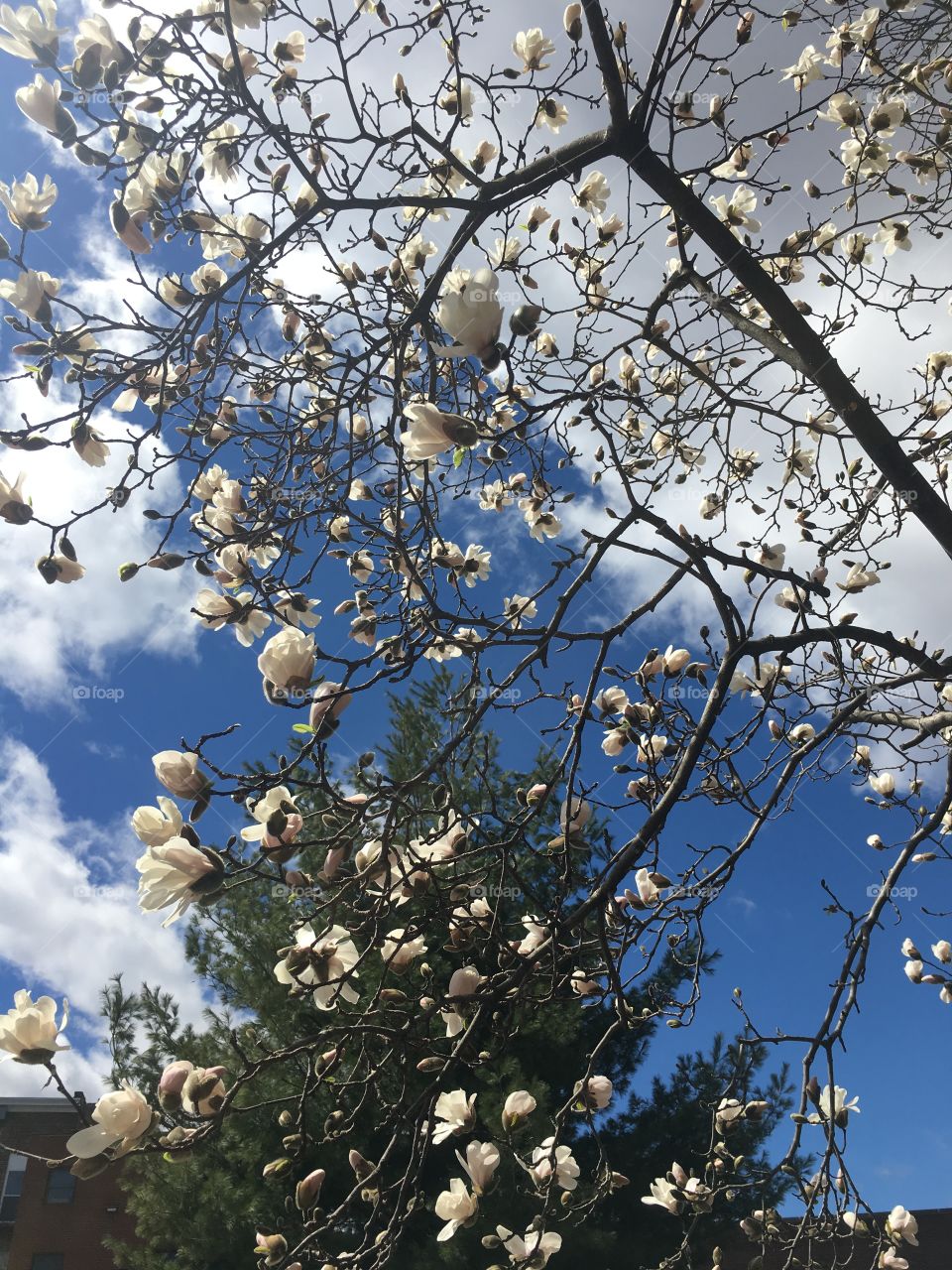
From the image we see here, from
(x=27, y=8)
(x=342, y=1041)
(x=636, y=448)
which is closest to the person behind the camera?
(x=342, y=1041)

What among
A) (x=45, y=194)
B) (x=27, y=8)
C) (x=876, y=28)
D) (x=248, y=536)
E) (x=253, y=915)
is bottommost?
(x=248, y=536)

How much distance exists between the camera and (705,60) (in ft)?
7.93

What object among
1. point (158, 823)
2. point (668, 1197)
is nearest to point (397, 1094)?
point (668, 1197)

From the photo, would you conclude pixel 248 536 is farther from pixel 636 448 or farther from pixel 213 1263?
pixel 213 1263

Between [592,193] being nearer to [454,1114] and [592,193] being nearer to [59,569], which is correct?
[59,569]

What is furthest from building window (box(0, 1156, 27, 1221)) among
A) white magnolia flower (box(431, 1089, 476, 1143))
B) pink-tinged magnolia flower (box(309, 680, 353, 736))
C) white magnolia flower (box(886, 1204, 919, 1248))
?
pink-tinged magnolia flower (box(309, 680, 353, 736))

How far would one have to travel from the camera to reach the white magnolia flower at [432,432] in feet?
5.00

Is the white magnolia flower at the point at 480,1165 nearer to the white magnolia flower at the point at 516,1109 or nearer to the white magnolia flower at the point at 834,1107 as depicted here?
the white magnolia flower at the point at 516,1109

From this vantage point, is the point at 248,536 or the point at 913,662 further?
the point at 913,662

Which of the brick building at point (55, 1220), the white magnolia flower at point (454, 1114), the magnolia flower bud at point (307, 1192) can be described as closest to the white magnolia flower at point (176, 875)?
the magnolia flower bud at point (307, 1192)

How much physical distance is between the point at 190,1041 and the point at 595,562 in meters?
6.91

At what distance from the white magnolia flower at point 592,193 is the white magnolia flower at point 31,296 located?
1716mm

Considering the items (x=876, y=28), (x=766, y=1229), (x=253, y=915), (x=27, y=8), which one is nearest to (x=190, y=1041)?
(x=253, y=915)

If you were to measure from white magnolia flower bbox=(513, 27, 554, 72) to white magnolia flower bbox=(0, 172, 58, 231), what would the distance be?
151 cm
